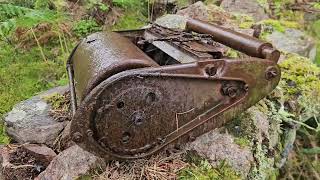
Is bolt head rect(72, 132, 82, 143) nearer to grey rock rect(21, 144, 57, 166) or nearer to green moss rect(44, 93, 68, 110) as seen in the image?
grey rock rect(21, 144, 57, 166)

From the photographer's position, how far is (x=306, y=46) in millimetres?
5262

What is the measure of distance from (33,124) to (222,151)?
64.6 inches

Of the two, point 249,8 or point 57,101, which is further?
point 249,8

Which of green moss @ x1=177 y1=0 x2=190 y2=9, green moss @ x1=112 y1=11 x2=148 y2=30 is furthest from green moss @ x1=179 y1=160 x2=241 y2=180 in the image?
green moss @ x1=177 y1=0 x2=190 y2=9

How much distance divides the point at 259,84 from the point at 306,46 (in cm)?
258

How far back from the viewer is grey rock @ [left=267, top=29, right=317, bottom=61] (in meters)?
5.09

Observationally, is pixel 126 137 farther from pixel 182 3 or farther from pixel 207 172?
pixel 182 3

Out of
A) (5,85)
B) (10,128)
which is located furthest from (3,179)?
(5,85)

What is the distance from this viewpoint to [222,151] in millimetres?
3111

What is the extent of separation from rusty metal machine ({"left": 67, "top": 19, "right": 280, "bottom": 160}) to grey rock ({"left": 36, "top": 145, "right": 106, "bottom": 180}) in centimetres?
30

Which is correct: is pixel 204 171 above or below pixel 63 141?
above

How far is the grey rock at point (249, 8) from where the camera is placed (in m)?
6.29

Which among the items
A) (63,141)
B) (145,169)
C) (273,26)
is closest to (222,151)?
(145,169)

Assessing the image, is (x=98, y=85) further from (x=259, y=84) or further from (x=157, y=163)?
(x=259, y=84)
